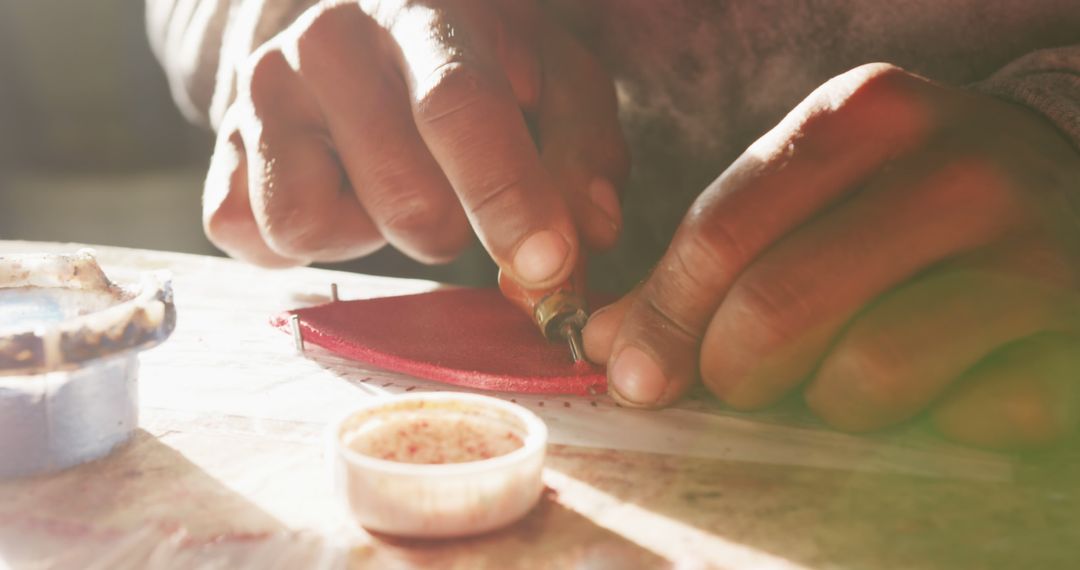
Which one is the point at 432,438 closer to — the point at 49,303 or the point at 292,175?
the point at 49,303

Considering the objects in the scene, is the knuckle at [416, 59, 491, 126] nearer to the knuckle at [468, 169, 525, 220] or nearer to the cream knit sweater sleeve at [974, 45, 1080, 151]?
the knuckle at [468, 169, 525, 220]

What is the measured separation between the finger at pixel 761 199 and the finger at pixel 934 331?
Answer: 120mm

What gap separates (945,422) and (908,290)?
12 cm

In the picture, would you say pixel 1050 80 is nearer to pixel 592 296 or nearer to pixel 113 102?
pixel 592 296

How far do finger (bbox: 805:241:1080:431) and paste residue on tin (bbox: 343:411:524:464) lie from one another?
12.1 inches

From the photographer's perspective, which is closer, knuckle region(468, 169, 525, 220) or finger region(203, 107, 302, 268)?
knuckle region(468, 169, 525, 220)

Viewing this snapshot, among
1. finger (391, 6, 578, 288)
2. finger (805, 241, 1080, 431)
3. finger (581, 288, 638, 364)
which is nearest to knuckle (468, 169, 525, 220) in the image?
finger (391, 6, 578, 288)

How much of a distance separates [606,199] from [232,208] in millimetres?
554

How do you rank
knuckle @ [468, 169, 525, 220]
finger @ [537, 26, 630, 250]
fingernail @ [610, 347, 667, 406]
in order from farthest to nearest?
finger @ [537, 26, 630, 250]
knuckle @ [468, 169, 525, 220]
fingernail @ [610, 347, 667, 406]

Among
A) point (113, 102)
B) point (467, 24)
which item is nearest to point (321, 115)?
point (467, 24)

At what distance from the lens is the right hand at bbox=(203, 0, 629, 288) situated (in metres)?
0.99

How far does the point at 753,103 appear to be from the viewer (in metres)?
1.46

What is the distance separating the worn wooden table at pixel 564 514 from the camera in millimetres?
596

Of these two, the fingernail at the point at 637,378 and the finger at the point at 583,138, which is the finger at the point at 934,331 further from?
the finger at the point at 583,138
